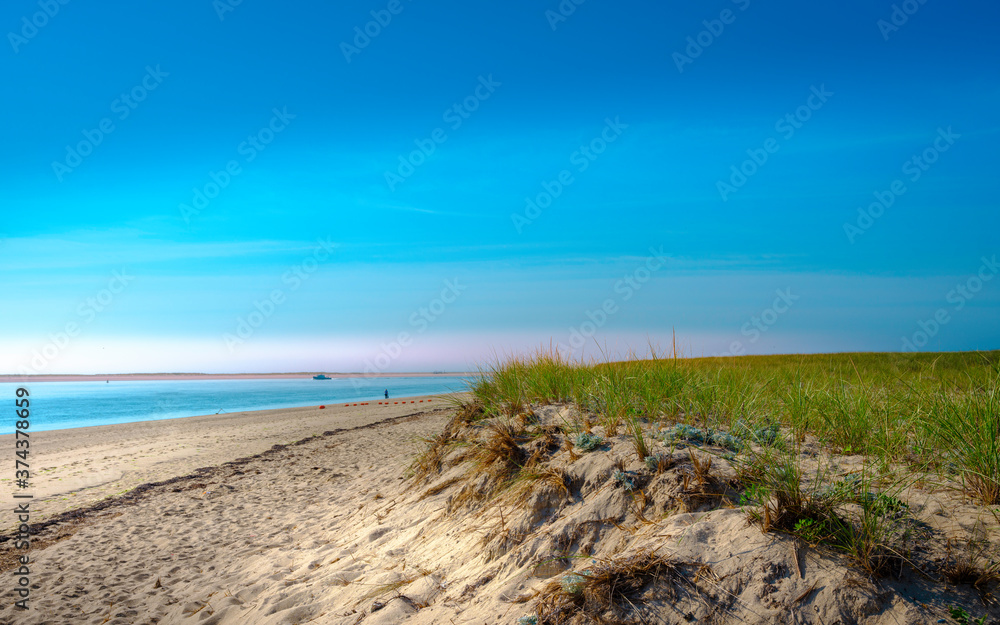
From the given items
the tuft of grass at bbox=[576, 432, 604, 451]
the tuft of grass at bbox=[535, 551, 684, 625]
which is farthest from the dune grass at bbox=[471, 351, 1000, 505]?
the tuft of grass at bbox=[535, 551, 684, 625]

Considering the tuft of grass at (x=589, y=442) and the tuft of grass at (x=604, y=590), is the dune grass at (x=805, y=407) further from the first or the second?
the tuft of grass at (x=604, y=590)

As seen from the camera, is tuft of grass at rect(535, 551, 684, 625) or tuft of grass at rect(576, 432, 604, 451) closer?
tuft of grass at rect(535, 551, 684, 625)

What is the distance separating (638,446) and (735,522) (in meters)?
1.34

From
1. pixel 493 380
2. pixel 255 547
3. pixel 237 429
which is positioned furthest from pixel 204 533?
pixel 237 429

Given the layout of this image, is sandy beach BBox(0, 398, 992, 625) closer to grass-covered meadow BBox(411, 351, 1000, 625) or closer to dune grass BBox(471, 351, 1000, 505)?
grass-covered meadow BBox(411, 351, 1000, 625)

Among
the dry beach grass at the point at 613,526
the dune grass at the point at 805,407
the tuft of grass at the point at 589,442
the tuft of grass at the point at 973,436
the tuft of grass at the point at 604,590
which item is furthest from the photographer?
the tuft of grass at the point at 589,442

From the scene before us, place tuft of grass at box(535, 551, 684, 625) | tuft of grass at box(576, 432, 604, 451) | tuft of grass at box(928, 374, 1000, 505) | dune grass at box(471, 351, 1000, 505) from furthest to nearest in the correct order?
tuft of grass at box(576, 432, 604, 451), dune grass at box(471, 351, 1000, 505), tuft of grass at box(928, 374, 1000, 505), tuft of grass at box(535, 551, 684, 625)

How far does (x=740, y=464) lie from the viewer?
4523 millimetres

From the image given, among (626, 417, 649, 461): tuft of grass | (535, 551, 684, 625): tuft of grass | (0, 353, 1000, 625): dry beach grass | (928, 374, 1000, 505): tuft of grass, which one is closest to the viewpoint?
(0, 353, 1000, 625): dry beach grass

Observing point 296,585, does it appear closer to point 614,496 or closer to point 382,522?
point 382,522

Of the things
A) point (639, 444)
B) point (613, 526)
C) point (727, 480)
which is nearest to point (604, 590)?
point (613, 526)

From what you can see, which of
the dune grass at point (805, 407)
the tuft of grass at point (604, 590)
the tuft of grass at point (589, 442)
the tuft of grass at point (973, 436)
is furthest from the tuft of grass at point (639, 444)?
the tuft of grass at point (973, 436)

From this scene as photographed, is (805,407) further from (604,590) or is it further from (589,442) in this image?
(604,590)

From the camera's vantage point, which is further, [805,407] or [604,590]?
[805,407]
